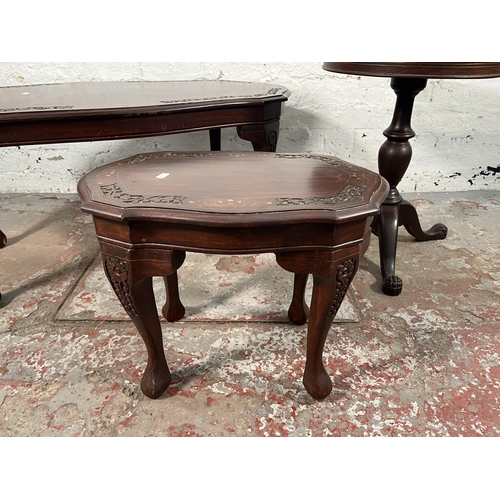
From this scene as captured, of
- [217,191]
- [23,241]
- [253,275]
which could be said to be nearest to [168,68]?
[23,241]

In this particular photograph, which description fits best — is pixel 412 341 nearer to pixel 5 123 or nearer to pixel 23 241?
pixel 5 123

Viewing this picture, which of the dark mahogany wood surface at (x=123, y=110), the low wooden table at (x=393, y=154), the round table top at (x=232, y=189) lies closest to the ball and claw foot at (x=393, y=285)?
the low wooden table at (x=393, y=154)

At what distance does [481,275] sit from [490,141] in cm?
153

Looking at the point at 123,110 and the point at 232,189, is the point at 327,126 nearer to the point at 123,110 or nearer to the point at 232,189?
the point at 123,110

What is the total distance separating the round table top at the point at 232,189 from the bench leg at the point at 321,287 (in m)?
0.13

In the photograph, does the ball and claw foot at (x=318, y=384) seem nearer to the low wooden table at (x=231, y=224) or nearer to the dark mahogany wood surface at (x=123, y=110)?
the low wooden table at (x=231, y=224)

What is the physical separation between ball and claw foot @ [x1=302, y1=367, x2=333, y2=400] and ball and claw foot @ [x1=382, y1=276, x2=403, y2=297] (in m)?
0.72

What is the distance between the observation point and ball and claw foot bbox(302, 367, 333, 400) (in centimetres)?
132

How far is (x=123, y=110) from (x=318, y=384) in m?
1.32

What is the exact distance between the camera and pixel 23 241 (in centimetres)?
246

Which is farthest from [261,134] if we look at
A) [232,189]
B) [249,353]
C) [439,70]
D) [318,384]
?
[318,384]

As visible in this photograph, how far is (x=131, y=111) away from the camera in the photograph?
1.73 meters

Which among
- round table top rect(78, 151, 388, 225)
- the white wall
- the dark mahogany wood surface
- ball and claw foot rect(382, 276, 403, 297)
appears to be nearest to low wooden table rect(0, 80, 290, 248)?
A: the dark mahogany wood surface

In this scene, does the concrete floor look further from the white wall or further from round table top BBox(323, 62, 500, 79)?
the white wall
